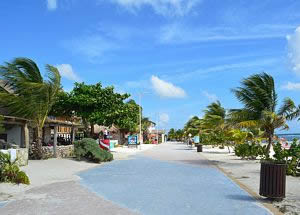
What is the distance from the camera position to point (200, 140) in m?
53.9

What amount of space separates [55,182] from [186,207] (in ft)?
19.2

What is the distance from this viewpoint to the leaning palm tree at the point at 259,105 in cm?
1994

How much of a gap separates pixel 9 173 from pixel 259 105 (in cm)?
1384

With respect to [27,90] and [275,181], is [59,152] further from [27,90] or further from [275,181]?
[275,181]

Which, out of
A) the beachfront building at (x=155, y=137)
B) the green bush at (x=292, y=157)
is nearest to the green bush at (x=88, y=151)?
the green bush at (x=292, y=157)

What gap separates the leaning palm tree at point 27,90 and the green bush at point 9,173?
8813 mm

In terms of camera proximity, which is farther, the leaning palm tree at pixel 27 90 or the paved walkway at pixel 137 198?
the leaning palm tree at pixel 27 90

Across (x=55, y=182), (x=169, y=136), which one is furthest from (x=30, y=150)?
(x=169, y=136)

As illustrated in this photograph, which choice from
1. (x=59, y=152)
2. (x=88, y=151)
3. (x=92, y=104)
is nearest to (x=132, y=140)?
(x=92, y=104)

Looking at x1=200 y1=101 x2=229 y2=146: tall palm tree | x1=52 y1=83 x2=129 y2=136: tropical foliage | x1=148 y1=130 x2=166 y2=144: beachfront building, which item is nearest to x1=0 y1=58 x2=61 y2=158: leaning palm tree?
x1=52 y1=83 x2=129 y2=136: tropical foliage

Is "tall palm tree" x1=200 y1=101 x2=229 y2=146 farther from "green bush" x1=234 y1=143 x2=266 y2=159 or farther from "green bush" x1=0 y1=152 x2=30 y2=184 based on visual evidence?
"green bush" x1=0 y1=152 x2=30 y2=184

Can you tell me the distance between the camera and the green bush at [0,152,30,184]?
1102 centimetres

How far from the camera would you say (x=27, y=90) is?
1977 cm

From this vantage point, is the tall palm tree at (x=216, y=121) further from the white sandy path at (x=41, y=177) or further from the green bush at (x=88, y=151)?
the white sandy path at (x=41, y=177)
